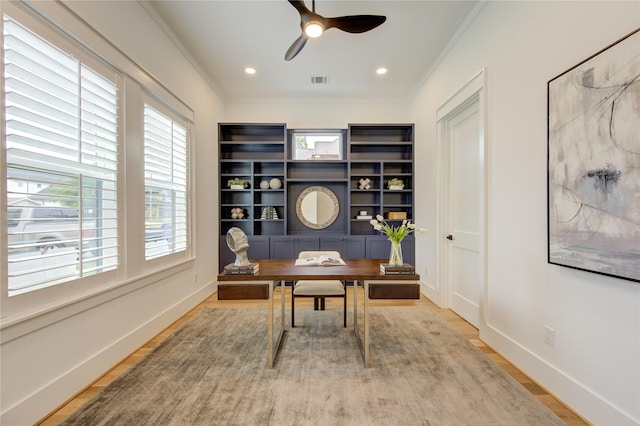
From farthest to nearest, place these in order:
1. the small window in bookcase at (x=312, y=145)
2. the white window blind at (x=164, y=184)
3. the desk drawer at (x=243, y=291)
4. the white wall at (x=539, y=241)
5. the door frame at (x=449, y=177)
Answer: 1. the small window in bookcase at (x=312, y=145)
2. the white window blind at (x=164, y=184)
3. the door frame at (x=449, y=177)
4. the desk drawer at (x=243, y=291)
5. the white wall at (x=539, y=241)

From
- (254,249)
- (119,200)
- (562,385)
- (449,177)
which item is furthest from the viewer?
(254,249)

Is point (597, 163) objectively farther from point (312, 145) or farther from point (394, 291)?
point (312, 145)

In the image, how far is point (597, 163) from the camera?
4.64ft

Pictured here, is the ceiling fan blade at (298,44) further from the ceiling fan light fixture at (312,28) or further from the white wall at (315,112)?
the white wall at (315,112)

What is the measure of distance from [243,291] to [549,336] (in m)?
2.12

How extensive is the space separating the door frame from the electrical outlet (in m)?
0.65

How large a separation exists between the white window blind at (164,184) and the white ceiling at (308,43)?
0.97 metres

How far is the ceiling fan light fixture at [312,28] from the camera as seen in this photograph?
216 cm

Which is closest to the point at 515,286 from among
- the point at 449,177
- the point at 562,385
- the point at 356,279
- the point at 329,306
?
the point at 562,385

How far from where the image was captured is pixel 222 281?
195 cm

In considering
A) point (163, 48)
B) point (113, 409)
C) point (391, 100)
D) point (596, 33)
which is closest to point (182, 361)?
point (113, 409)

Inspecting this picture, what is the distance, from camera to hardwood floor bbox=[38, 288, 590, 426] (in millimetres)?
1569

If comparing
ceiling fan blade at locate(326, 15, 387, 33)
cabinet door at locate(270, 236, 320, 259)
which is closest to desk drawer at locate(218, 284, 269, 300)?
ceiling fan blade at locate(326, 15, 387, 33)

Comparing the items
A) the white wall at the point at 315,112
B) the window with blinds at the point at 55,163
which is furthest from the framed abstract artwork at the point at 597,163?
the window with blinds at the point at 55,163
